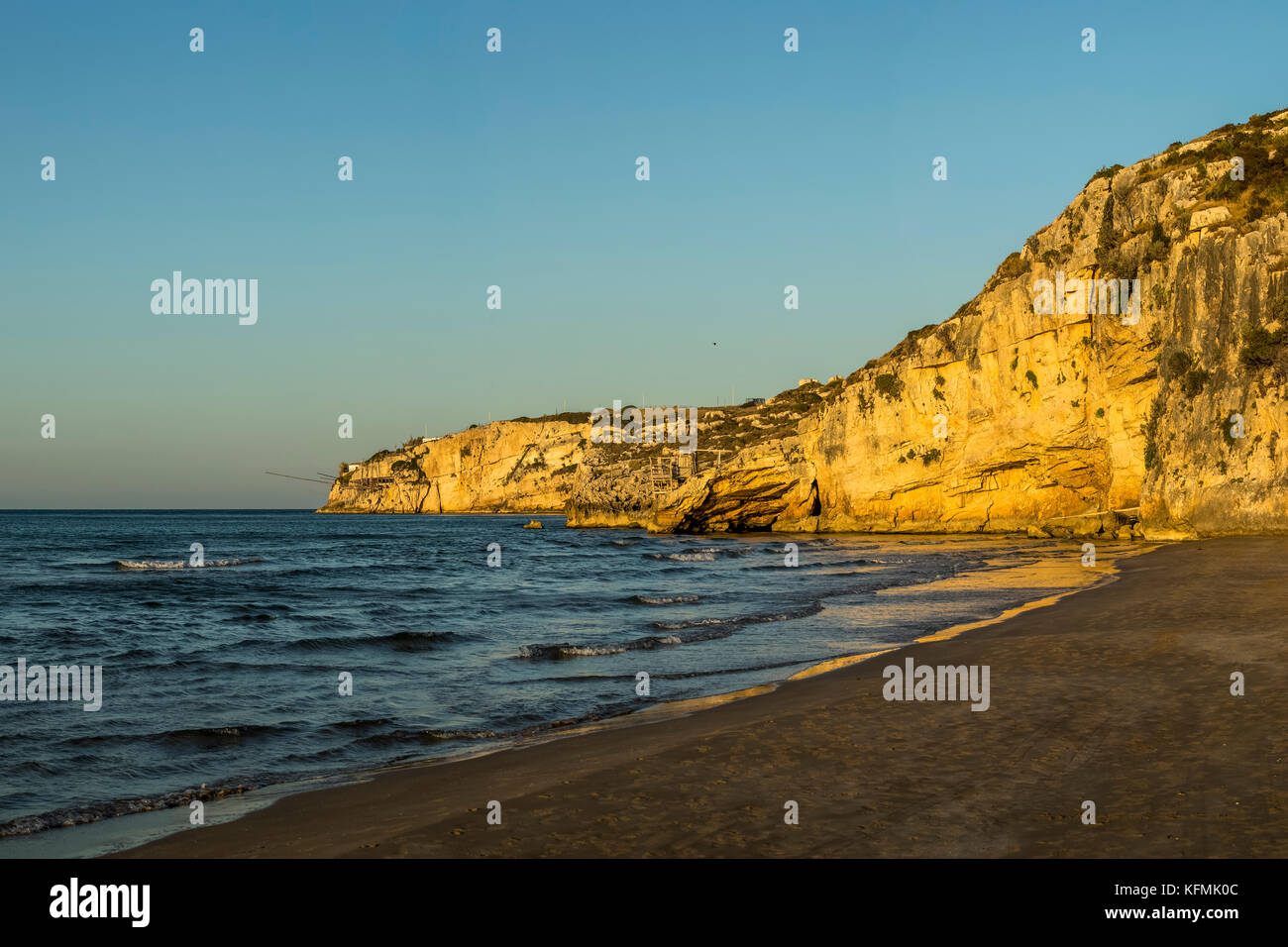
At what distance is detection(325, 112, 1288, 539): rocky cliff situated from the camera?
36406 mm

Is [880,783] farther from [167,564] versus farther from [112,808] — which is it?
[167,564]

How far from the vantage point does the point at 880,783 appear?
6.98 m

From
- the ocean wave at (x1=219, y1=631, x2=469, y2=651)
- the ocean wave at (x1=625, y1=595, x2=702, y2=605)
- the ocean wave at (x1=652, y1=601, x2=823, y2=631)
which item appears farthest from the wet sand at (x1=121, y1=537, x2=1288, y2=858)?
the ocean wave at (x1=625, y1=595, x2=702, y2=605)

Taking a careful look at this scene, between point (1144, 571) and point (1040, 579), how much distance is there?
8.98 ft

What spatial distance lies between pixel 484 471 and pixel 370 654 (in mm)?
149259

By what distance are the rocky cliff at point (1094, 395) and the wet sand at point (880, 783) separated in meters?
30.0

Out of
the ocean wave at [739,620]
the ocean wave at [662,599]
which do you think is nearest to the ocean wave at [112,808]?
the ocean wave at [739,620]

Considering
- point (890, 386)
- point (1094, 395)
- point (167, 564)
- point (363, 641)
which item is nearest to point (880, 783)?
point (363, 641)

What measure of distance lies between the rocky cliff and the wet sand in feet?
98.3

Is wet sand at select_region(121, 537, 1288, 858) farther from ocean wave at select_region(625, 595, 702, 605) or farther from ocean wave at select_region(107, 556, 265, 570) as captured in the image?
ocean wave at select_region(107, 556, 265, 570)

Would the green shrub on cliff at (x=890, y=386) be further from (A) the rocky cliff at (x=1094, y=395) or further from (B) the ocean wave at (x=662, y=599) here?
(B) the ocean wave at (x=662, y=599)

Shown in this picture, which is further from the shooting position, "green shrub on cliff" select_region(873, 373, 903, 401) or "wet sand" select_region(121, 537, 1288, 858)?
"green shrub on cliff" select_region(873, 373, 903, 401)

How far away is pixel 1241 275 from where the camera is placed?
119ft
